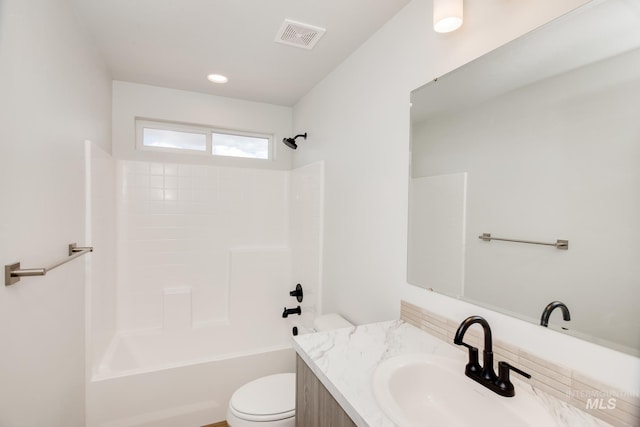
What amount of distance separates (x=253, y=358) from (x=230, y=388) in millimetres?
244

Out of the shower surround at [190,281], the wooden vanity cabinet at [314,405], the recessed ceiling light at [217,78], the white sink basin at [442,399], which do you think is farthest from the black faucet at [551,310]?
the recessed ceiling light at [217,78]

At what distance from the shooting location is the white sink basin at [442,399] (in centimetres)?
80

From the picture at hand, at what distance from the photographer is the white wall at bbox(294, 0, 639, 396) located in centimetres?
98

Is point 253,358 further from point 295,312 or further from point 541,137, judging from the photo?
point 541,137

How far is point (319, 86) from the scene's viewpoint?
2463mm

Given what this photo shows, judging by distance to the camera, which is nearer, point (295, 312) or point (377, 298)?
point (377, 298)

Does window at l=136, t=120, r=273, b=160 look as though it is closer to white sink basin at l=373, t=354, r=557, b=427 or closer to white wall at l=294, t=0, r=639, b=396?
white wall at l=294, t=0, r=639, b=396

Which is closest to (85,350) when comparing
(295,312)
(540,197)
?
(295,312)

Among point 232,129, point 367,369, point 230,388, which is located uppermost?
point 232,129

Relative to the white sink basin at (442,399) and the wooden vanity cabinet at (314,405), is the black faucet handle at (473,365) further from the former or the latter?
the wooden vanity cabinet at (314,405)

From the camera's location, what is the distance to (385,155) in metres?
1.62

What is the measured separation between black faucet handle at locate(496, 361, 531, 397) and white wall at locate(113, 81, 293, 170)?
2.63 meters

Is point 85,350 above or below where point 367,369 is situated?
below

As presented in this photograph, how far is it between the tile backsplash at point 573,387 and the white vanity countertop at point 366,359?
23 mm
